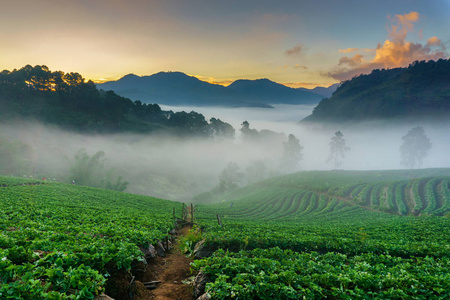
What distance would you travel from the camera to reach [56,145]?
416 ft

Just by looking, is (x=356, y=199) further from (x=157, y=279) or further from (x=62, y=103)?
(x=62, y=103)

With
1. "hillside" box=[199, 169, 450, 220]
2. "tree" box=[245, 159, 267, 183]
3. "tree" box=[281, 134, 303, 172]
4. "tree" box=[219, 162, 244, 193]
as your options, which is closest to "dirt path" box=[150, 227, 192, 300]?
"hillside" box=[199, 169, 450, 220]

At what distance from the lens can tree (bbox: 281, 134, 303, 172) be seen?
16100cm

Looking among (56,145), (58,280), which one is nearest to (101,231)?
(58,280)

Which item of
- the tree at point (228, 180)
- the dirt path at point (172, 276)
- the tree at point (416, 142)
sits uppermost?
the tree at point (416, 142)

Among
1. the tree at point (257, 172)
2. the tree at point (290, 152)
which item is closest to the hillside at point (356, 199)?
the tree at point (257, 172)

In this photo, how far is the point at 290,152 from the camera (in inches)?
6378

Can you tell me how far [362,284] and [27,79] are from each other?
185 meters

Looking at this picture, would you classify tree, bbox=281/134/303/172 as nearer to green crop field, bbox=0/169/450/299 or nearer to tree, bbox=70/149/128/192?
tree, bbox=70/149/128/192

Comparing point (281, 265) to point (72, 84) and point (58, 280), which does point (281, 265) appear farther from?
point (72, 84)

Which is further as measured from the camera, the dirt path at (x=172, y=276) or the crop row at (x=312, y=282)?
the dirt path at (x=172, y=276)

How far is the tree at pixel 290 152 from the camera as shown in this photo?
161m

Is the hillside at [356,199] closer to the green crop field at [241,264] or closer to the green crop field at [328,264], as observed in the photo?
the green crop field at [328,264]

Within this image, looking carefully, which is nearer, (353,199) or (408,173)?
(353,199)
